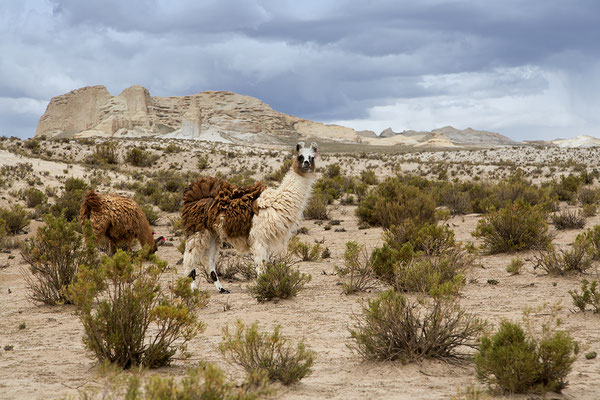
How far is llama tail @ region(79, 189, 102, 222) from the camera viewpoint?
31.2ft

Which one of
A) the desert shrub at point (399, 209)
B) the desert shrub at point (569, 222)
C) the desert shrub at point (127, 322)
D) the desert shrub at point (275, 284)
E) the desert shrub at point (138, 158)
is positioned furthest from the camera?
the desert shrub at point (138, 158)

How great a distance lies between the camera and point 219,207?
304 inches

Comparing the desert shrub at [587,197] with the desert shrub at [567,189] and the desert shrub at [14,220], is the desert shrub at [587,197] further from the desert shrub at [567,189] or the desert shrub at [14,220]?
the desert shrub at [14,220]

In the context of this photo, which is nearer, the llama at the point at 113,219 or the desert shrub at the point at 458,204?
the llama at the point at 113,219

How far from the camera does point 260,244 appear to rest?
7664 mm

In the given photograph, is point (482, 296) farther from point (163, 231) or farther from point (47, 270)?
point (163, 231)

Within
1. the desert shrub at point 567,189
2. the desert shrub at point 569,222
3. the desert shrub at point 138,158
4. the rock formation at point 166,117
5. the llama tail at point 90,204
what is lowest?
the desert shrub at point 569,222

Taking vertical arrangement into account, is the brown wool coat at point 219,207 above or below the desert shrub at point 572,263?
above

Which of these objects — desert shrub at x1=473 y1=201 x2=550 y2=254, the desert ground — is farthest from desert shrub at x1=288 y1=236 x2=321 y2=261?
desert shrub at x1=473 y1=201 x2=550 y2=254

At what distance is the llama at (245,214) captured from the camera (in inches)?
302

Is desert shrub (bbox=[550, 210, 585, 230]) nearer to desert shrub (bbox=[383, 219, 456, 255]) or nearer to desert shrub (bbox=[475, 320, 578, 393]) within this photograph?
desert shrub (bbox=[383, 219, 456, 255])

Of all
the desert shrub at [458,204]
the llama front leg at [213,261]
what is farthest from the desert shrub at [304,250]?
the desert shrub at [458,204]

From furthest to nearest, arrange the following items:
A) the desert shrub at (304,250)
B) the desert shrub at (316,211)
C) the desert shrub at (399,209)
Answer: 1. the desert shrub at (316,211)
2. the desert shrub at (399,209)
3. the desert shrub at (304,250)

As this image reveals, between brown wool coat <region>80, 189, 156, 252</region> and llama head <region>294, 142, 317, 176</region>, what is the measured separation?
346 centimetres
